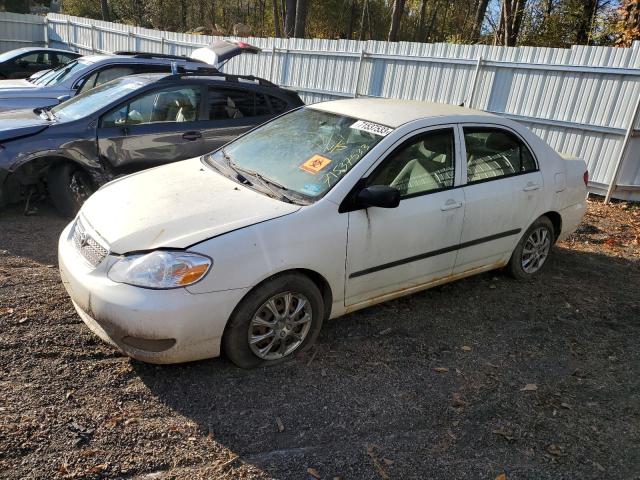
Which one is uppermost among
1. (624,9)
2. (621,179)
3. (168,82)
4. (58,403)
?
(624,9)

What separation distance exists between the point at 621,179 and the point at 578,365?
5.42 meters

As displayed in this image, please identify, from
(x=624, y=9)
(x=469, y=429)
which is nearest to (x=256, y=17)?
(x=624, y=9)

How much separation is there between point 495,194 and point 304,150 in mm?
1677

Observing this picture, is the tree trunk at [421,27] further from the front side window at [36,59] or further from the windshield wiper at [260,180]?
the windshield wiper at [260,180]

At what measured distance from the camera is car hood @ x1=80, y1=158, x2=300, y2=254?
10.3ft

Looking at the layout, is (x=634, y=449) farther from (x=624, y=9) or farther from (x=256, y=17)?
(x=256, y=17)

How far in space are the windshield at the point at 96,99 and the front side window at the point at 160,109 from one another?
18 centimetres

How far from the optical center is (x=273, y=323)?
3.39 m

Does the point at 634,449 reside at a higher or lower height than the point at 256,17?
lower

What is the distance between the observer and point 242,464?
106 inches

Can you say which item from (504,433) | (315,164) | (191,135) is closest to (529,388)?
(504,433)

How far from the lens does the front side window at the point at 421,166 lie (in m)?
3.81

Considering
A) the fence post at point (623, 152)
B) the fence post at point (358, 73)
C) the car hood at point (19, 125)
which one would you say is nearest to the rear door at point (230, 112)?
the car hood at point (19, 125)

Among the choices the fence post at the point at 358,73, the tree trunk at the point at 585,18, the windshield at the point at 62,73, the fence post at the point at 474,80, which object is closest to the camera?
the windshield at the point at 62,73
